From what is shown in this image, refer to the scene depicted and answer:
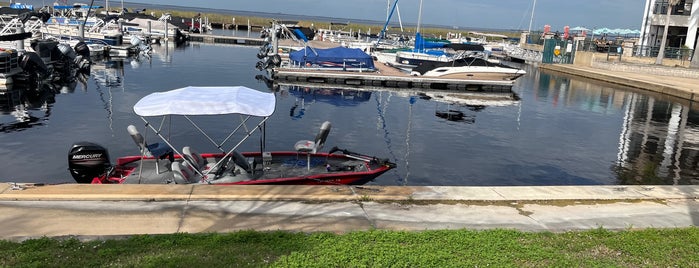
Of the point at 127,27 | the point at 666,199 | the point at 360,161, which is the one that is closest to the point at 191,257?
the point at 360,161

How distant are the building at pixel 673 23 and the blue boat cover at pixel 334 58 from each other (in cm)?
2978

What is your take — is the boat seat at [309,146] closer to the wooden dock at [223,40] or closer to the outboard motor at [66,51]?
the outboard motor at [66,51]

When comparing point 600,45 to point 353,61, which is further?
point 600,45

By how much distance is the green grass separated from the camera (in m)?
6.73

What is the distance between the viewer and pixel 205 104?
435 inches

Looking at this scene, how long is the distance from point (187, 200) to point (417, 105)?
23010mm

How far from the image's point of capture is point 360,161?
48.2 ft

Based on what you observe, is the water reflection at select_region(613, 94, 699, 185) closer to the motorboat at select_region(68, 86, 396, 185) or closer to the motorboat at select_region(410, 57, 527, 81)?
the motorboat at select_region(410, 57, 527, 81)

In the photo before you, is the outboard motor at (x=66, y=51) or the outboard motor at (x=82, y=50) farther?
the outboard motor at (x=82, y=50)

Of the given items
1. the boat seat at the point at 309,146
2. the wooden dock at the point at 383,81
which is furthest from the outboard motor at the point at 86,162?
the wooden dock at the point at 383,81

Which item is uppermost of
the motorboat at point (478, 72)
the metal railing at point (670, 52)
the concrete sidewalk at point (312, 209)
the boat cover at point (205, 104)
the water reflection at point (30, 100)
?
the metal railing at point (670, 52)

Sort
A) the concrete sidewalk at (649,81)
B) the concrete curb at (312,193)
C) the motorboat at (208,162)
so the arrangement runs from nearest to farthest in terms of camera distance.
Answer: the concrete curb at (312,193) < the motorboat at (208,162) < the concrete sidewalk at (649,81)

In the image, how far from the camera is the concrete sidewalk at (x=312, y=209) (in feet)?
27.5

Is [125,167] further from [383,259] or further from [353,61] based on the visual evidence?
[353,61]
